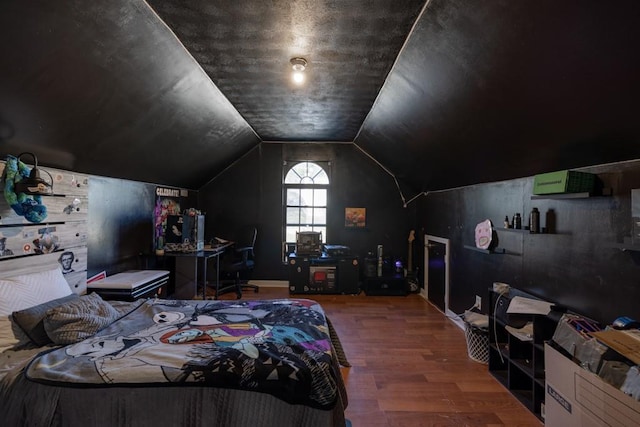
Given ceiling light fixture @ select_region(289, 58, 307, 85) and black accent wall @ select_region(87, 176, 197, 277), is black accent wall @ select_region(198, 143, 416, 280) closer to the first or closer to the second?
black accent wall @ select_region(87, 176, 197, 277)

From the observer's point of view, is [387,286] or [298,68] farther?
[387,286]

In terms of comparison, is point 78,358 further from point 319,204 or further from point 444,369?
point 319,204

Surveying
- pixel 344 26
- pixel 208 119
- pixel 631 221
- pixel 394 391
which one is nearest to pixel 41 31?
pixel 344 26

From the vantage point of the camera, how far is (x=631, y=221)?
6.00 feet

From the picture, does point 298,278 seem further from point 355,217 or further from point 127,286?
point 127,286

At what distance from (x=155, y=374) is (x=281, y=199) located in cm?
450

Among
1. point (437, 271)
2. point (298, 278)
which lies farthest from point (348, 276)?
point (437, 271)

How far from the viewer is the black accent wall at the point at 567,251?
1896mm

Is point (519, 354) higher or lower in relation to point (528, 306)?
lower

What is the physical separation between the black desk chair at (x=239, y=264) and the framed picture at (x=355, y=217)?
5.60ft

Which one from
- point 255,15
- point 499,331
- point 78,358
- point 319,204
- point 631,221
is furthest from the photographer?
point 319,204

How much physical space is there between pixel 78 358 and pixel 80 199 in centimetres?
192

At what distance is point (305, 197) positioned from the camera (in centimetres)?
596

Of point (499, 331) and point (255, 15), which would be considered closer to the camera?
point (255, 15)
